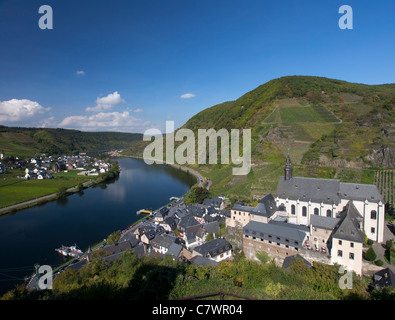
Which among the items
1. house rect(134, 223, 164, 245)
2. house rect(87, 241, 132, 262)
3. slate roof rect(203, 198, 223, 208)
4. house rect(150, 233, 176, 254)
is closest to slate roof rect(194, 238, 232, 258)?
house rect(150, 233, 176, 254)

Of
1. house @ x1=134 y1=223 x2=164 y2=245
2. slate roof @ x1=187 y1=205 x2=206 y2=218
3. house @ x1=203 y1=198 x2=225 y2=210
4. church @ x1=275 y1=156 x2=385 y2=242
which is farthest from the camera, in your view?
house @ x1=203 y1=198 x2=225 y2=210

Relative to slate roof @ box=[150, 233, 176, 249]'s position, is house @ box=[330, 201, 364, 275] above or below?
above

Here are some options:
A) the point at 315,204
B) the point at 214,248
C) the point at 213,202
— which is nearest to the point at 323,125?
the point at 315,204

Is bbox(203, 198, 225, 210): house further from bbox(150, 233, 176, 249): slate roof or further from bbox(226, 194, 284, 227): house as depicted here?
bbox(150, 233, 176, 249): slate roof

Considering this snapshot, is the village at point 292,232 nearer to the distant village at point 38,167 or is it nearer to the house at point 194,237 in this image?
the house at point 194,237

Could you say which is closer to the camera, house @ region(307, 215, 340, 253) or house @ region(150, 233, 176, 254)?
house @ region(307, 215, 340, 253)

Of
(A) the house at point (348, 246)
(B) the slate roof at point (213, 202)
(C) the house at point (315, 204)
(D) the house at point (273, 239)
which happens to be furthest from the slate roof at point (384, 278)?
(B) the slate roof at point (213, 202)
